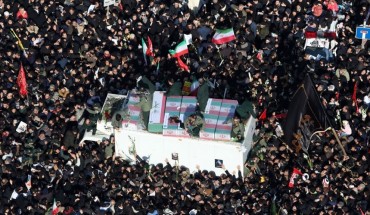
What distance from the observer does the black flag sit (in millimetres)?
35344

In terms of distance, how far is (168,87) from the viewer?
38.0m

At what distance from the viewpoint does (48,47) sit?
4044cm

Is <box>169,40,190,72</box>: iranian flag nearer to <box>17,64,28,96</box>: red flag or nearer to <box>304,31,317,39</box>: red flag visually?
<box>304,31,317,39</box>: red flag

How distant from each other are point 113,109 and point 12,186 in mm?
4023

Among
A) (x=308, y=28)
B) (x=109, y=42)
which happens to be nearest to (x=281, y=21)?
(x=308, y=28)

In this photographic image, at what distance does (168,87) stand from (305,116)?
16.4 ft

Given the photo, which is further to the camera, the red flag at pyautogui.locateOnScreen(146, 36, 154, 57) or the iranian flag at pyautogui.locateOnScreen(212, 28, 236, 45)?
the red flag at pyautogui.locateOnScreen(146, 36, 154, 57)

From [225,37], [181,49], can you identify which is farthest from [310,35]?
[181,49]

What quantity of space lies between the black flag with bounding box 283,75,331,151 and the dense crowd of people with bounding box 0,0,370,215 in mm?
509

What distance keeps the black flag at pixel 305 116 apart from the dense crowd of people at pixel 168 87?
0.51 m

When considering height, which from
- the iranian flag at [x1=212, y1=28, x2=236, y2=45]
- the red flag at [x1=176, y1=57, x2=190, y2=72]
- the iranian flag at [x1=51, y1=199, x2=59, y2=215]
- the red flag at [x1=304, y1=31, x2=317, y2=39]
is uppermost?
the red flag at [x1=304, y1=31, x2=317, y2=39]

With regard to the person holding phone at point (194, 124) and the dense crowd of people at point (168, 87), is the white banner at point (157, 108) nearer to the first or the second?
the dense crowd of people at point (168, 87)

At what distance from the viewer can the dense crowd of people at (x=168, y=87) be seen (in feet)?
116

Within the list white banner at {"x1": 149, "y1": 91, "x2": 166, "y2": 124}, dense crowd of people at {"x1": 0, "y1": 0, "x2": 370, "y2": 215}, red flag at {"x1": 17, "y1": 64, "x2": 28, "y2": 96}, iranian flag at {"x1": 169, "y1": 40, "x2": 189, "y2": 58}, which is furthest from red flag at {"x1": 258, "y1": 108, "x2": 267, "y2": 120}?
red flag at {"x1": 17, "y1": 64, "x2": 28, "y2": 96}
